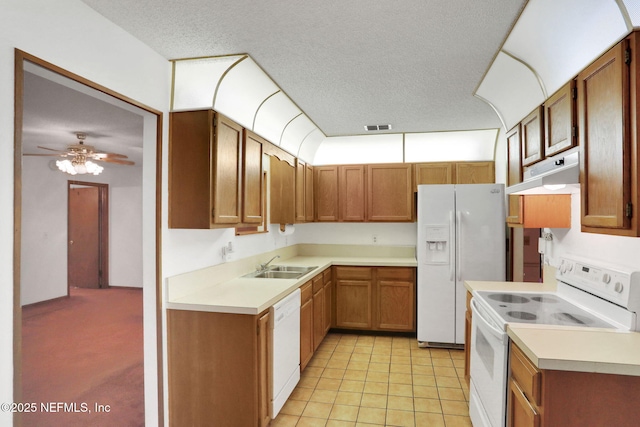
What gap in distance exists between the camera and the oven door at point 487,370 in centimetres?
186

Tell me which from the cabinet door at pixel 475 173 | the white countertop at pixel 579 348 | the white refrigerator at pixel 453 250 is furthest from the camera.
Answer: the cabinet door at pixel 475 173

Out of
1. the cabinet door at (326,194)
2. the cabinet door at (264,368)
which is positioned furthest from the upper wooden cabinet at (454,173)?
the cabinet door at (264,368)

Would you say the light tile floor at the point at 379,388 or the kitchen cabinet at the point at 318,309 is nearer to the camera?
the light tile floor at the point at 379,388

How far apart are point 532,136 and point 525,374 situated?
168cm

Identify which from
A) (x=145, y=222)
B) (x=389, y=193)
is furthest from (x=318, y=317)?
(x=145, y=222)

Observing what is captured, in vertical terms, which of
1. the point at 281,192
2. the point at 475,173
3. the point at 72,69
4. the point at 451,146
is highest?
the point at 451,146

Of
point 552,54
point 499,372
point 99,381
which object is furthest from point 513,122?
point 99,381

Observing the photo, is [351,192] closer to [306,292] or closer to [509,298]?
[306,292]

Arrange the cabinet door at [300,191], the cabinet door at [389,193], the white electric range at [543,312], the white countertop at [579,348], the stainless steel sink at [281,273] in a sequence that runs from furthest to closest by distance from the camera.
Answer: the cabinet door at [389,193], the cabinet door at [300,191], the stainless steel sink at [281,273], the white electric range at [543,312], the white countertop at [579,348]

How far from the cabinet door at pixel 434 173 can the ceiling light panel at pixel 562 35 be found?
2262mm

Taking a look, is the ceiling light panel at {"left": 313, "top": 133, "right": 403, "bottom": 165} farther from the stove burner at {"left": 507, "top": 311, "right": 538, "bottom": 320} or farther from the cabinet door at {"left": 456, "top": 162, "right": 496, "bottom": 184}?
the stove burner at {"left": 507, "top": 311, "right": 538, "bottom": 320}

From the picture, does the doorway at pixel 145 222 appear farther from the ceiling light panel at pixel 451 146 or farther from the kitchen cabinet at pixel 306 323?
the ceiling light panel at pixel 451 146

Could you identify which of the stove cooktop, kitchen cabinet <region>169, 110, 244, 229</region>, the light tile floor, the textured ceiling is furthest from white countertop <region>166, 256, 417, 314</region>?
the textured ceiling

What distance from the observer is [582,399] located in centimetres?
143
